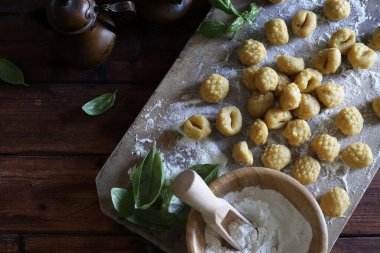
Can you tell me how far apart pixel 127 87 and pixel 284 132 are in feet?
1.23

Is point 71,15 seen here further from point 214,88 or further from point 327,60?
point 327,60

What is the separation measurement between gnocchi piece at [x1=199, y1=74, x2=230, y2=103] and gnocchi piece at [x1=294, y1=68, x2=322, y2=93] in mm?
143

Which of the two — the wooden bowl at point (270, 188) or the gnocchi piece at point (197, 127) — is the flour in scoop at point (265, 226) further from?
the gnocchi piece at point (197, 127)

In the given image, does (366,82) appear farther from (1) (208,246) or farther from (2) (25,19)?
(2) (25,19)

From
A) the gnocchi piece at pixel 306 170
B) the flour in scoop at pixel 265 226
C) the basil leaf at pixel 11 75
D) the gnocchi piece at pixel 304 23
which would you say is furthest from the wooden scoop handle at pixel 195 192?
the basil leaf at pixel 11 75

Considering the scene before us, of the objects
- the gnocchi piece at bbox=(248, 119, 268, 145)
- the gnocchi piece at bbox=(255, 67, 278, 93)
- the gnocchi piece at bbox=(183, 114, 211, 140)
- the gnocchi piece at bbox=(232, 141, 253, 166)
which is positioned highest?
the gnocchi piece at bbox=(255, 67, 278, 93)

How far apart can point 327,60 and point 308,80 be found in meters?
0.06

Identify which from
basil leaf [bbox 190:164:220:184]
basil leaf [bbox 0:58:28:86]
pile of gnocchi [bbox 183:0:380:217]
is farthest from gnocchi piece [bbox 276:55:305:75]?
basil leaf [bbox 0:58:28:86]

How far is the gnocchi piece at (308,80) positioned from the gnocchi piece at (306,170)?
142 millimetres

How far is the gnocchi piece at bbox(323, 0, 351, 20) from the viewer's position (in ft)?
3.56

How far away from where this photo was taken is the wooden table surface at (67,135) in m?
1.12

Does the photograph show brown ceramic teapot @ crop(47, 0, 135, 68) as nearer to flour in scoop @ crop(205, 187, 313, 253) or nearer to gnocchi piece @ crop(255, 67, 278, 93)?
gnocchi piece @ crop(255, 67, 278, 93)

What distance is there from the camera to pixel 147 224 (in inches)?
39.4

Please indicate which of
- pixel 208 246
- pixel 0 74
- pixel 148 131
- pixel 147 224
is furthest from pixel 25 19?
pixel 208 246
